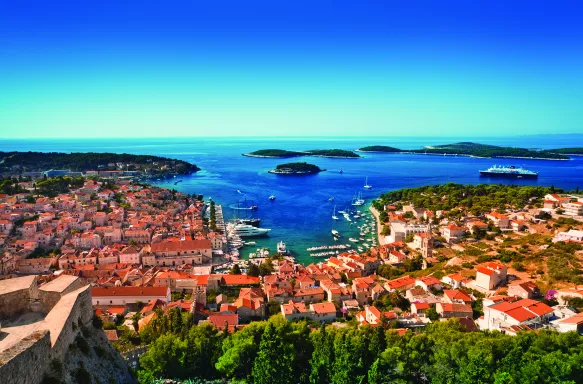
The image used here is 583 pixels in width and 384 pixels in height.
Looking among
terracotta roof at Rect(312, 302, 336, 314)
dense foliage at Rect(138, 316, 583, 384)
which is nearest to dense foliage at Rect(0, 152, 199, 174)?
terracotta roof at Rect(312, 302, 336, 314)

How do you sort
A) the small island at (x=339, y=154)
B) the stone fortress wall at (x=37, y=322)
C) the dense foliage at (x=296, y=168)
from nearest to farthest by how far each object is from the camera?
the stone fortress wall at (x=37, y=322), the dense foliage at (x=296, y=168), the small island at (x=339, y=154)

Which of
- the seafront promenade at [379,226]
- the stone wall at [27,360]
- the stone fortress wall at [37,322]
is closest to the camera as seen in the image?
the stone wall at [27,360]

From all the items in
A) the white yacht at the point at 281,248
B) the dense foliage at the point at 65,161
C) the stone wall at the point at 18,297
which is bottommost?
the white yacht at the point at 281,248

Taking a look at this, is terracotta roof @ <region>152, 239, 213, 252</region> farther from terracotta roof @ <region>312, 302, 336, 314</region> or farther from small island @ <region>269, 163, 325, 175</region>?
small island @ <region>269, 163, 325, 175</region>

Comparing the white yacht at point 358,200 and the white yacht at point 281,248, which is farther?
the white yacht at point 358,200

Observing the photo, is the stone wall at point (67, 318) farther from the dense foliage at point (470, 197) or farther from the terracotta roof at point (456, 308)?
the dense foliage at point (470, 197)

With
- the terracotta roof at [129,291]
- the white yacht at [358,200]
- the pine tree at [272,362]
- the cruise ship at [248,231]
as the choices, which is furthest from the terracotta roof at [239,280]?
the white yacht at [358,200]

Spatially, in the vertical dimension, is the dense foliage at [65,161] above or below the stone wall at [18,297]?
above

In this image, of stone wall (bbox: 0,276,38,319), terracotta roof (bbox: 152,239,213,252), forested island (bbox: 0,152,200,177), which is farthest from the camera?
forested island (bbox: 0,152,200,177)

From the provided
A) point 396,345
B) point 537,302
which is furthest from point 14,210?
point 537,302
